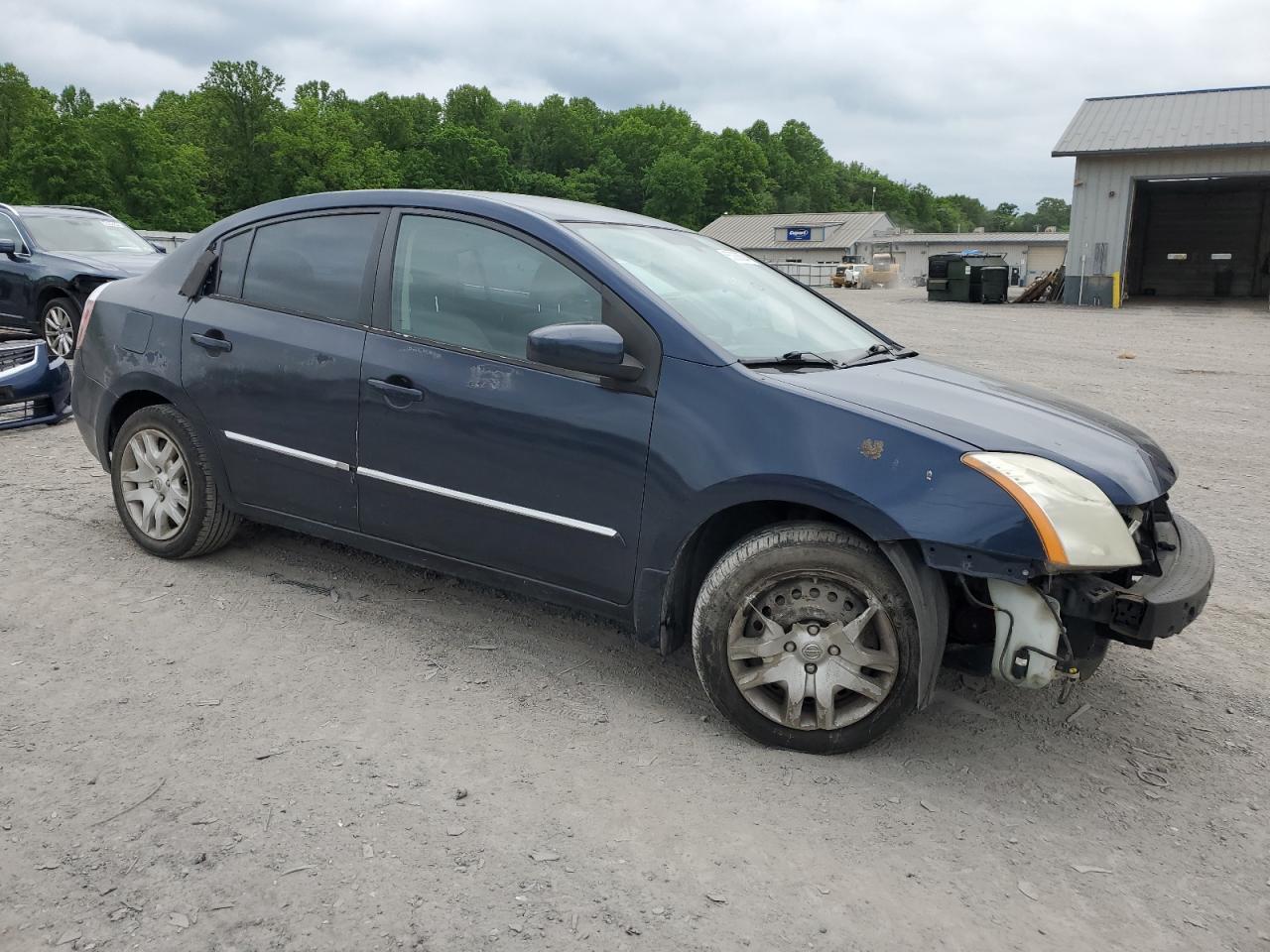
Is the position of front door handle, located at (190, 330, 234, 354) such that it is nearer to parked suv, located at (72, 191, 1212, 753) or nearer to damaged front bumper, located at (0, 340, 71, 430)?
parked suv, located at (72, 191, 1212, 753)

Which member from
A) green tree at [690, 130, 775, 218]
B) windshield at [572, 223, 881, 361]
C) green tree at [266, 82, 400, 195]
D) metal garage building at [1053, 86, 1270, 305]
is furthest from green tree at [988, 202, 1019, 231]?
windshield at [572, 223, 881, 361]

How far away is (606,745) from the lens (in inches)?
130

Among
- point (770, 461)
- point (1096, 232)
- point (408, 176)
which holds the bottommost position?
point (770, 461)

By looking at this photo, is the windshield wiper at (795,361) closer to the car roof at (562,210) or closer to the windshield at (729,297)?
the windshield at (729,297)

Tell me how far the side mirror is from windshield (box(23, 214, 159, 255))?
9.90 metres

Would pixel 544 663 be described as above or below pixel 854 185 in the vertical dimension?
below

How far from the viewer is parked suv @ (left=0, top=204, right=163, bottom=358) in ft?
35.1

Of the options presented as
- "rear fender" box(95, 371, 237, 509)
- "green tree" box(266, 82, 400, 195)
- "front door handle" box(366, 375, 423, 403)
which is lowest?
"rear fender" box(95, 371, 237, 509)

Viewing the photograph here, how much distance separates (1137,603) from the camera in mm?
2945

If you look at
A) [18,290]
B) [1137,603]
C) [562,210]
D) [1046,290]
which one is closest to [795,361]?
[562,210]

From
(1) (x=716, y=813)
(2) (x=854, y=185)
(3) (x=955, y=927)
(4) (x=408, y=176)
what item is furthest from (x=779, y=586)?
(2) (x=854, y=185)

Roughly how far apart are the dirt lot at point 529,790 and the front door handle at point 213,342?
1.02 m

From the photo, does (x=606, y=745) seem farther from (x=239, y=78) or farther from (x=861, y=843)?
(x=239, y=78)

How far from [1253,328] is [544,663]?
70.4 ft
